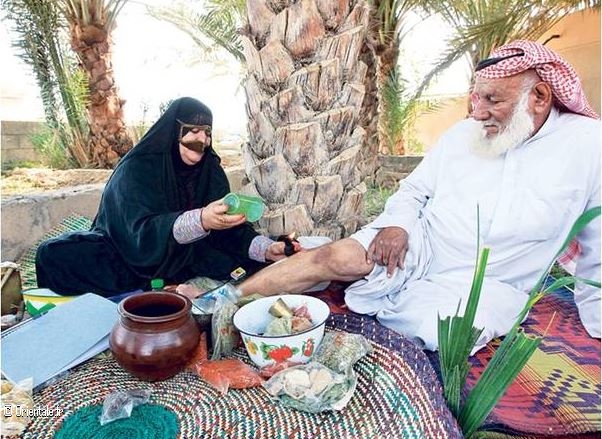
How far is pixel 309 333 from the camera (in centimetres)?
183

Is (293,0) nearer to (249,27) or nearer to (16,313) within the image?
(249,27)

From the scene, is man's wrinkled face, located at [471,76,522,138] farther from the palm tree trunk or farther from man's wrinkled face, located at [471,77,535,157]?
the palm tree trunk

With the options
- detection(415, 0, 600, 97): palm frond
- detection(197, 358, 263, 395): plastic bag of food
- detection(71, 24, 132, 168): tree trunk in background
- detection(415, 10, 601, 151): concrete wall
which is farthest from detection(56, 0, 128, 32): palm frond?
detection(415, 10, 601, 151): concrete wall

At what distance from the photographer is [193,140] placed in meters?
2.63

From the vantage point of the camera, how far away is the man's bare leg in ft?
7.88

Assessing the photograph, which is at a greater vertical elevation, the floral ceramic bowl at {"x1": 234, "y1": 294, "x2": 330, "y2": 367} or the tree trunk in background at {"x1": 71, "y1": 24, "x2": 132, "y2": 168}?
the tree trunk in background at {"x1": 71, "y1": 24, "x2": 132, "y2": 168}

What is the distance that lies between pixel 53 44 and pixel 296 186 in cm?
412

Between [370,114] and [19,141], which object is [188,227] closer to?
[370,114]

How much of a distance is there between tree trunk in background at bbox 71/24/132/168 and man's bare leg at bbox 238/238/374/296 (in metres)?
3.91

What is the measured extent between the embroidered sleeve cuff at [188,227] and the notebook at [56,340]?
0.46 metres

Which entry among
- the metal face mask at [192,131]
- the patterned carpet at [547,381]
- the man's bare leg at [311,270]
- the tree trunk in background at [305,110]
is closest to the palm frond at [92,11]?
the tree trunk in background at [305,110]

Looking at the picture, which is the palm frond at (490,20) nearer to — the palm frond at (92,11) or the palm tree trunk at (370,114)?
the palm tree trunk at (370,114)

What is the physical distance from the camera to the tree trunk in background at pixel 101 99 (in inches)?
213

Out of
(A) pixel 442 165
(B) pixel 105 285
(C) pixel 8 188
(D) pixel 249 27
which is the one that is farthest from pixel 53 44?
(A) pixel 442 165
